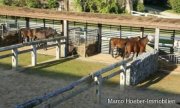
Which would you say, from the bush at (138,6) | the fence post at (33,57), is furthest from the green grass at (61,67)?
the bush at (138,6)

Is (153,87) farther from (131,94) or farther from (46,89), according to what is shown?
(46,89)

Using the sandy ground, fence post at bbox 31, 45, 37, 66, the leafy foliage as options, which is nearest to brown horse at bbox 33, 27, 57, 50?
fence post at bbox 31, 45, 37, 66

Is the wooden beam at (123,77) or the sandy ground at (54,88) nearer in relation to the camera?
the sandy ground at (54,88)

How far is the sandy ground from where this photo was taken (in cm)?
1248

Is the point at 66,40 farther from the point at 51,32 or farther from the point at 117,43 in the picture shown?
the point at 117,43

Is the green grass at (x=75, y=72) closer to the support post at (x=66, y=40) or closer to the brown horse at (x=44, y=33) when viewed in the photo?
the support post at (x=66, y=40)

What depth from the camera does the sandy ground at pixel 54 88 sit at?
12484 millimetres

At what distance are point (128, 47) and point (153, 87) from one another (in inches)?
174

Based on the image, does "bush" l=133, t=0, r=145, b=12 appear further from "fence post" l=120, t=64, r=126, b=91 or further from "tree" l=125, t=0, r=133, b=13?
"fence post" l=120, t=64, r=126, b=91

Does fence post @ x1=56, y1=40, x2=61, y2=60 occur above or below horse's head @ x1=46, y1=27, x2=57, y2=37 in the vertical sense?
below

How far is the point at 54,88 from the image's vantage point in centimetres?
1424

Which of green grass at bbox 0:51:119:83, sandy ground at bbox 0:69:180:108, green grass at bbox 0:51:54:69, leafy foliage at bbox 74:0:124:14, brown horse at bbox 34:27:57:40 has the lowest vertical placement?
sandy ground at bbox 0:69:180:108

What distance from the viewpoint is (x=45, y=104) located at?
9500mm

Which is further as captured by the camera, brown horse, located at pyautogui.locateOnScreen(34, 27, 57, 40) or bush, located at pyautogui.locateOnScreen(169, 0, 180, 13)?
bush, located at pyautogui.locateOnScreen(169, 0, 180, 13)
